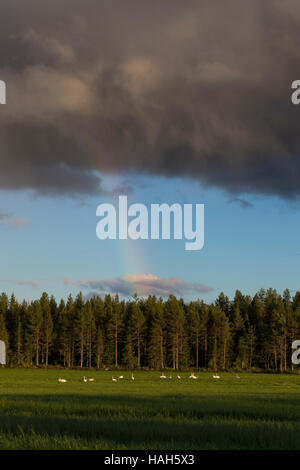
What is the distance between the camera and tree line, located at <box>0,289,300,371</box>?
138 m

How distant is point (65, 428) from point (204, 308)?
444ft

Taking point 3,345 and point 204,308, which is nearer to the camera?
point 3,345

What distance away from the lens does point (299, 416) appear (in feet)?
70.2

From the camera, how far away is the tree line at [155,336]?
137500mm

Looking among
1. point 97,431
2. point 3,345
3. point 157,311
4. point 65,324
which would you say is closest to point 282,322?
point 157,311

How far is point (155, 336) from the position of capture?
13512 centimetres

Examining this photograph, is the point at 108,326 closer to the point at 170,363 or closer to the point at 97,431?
the point at 170,363
